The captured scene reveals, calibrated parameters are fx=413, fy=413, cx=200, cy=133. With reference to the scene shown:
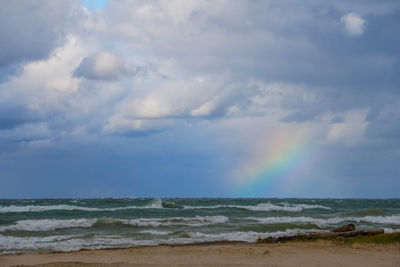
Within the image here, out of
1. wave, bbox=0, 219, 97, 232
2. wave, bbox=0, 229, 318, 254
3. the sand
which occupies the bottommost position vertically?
wave, bbox=0, 229, 318, 254

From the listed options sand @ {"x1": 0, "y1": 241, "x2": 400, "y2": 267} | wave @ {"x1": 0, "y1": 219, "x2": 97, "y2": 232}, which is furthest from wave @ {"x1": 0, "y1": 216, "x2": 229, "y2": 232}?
sand @ {"x1": 0, "y1": 241, "x2": 400, "y2": 267}

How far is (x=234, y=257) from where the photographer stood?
10359 mm

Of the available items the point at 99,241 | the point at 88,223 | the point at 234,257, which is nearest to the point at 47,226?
the point at 88,223

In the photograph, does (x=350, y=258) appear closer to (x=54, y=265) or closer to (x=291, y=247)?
(x=291, y=247)

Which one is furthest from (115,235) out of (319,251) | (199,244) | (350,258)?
(350,258)

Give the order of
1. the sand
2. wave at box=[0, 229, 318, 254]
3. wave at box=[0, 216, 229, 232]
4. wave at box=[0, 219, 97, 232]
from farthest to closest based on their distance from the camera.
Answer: wave at box=[0, 216, 229, 232] → wave at box=[0, 219, 97, 232] → wave at box=[0, 229, 318, 254] → the sand

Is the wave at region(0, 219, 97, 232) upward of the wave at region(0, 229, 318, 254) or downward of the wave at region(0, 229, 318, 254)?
upward

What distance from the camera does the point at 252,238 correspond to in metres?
15.7

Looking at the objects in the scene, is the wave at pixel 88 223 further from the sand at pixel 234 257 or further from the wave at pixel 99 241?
the sand at pixel 234 257

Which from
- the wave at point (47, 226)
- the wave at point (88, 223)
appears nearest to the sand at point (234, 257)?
the wave at point (47, 226)

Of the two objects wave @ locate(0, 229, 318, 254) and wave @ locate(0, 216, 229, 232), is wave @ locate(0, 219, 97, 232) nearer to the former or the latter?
wave @ locate(0, 216, 229, 232)

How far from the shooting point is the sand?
9273 millimetres

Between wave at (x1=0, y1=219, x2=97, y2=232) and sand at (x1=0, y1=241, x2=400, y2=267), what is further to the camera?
wave at (x1=0, y1=219, x2=97, y2=232)

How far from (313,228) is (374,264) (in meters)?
10.5
